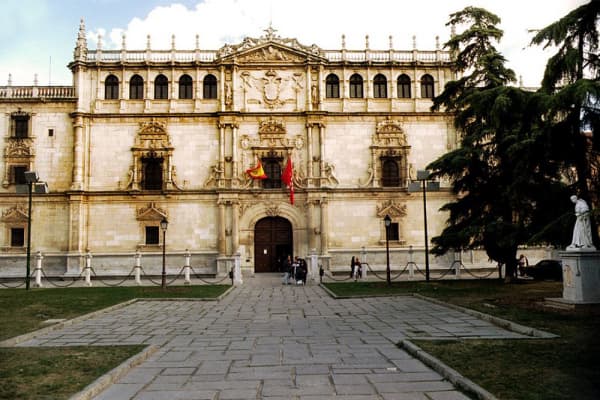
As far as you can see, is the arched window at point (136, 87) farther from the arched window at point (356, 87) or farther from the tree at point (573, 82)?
the tree at point (573, 82)

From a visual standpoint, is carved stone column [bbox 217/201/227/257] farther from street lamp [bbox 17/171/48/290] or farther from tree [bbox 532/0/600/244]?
tree [bbox 532/0/600/244]

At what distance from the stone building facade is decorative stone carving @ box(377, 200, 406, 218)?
9cm

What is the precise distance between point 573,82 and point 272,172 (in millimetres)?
22076

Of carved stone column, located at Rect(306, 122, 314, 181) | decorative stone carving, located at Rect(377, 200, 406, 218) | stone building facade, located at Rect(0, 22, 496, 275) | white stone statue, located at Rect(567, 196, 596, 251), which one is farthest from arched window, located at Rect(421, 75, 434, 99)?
white stone statue, located at Rect(567, 196, 596, 251)

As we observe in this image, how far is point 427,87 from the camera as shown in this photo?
112ft

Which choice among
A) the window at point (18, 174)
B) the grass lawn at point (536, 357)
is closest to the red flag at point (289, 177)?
the window at point (18, 174)

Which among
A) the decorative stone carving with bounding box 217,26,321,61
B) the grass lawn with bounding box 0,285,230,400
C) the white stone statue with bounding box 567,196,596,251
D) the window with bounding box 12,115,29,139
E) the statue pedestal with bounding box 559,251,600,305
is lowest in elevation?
the grass lawn with bounding box 0,285,230,400

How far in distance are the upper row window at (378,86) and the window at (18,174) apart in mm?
20223

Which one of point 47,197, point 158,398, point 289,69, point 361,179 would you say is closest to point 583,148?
point 158,398

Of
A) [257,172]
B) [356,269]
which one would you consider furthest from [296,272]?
[257,172]

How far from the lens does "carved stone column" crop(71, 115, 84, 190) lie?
31703 millimetres

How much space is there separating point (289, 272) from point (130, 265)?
1165cm

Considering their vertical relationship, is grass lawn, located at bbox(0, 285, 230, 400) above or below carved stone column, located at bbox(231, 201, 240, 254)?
below

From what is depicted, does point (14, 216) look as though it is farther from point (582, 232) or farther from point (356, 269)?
point (582, 232)
